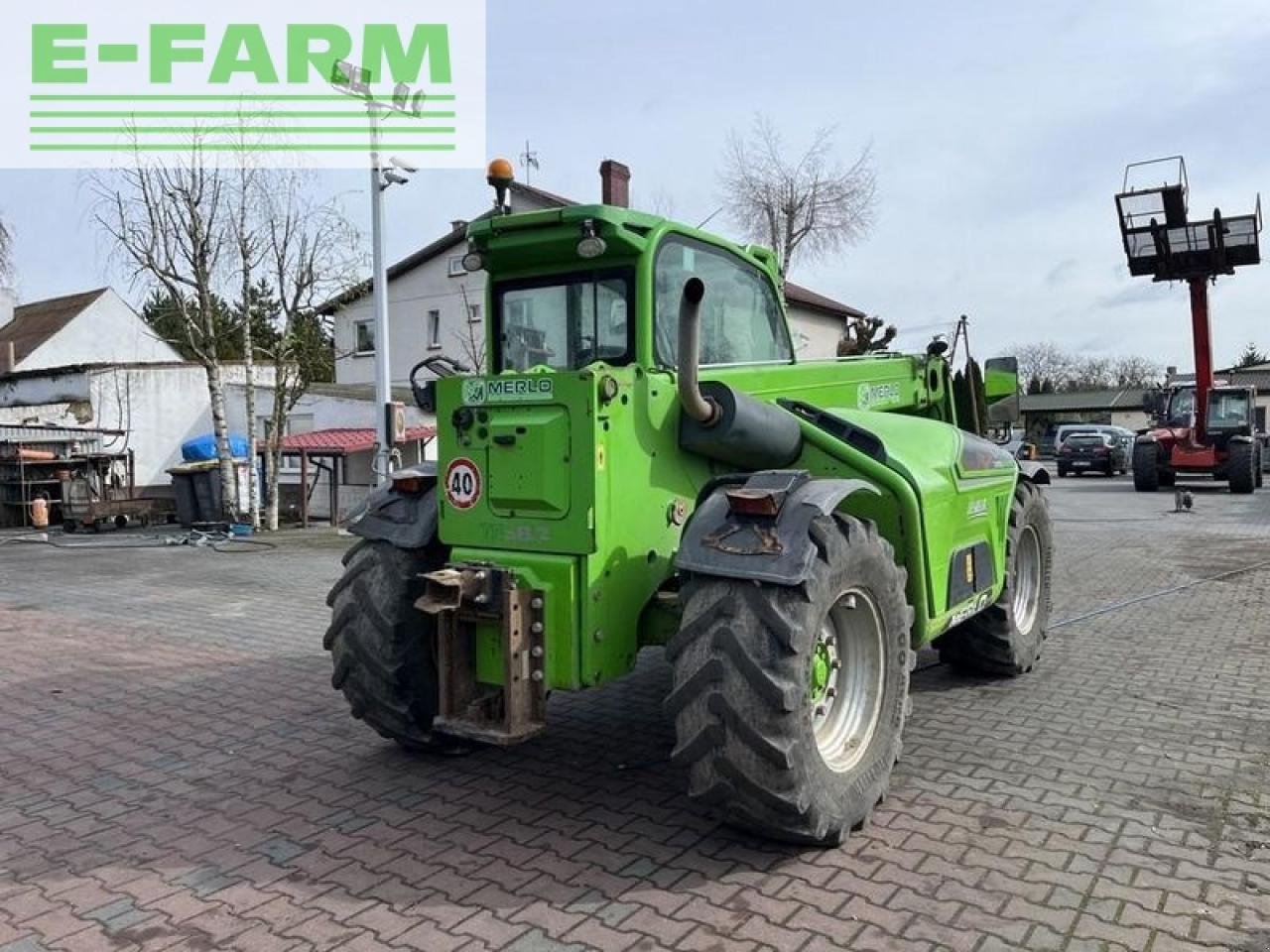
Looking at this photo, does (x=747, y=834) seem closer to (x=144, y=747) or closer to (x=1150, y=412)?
(x=144, y=747)

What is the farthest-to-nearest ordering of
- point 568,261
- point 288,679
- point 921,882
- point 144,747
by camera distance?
point 288,679, point 144,747, point 568,261, point 921,882

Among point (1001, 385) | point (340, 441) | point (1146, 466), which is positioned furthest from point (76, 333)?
point (1001, 385)

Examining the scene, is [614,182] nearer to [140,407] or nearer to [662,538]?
[662,538]

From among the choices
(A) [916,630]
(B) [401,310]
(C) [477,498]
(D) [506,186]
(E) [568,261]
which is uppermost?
(B) [401,310]

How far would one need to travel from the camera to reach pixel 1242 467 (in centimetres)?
2269

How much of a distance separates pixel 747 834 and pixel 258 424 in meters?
21.9

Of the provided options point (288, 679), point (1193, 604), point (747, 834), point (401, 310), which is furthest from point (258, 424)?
point (747, 834)

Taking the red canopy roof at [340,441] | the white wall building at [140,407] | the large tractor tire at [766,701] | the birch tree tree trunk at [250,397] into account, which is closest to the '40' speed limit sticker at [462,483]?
the large tractor tire at [766,701]

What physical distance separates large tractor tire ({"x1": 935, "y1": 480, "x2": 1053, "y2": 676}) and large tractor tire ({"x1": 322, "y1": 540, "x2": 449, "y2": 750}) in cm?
340

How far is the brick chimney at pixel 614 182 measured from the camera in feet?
41.0

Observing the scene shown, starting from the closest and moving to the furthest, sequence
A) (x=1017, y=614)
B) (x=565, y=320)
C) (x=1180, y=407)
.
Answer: (x=565, y=320) → (x=1017, y=614) → (x=1180, y=407)

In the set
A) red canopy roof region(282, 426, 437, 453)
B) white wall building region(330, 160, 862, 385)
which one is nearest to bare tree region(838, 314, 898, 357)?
white wall building region(330, 160, 862, 385)

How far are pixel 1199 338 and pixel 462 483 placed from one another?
81.3 ft

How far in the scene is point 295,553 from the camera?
1483cm
